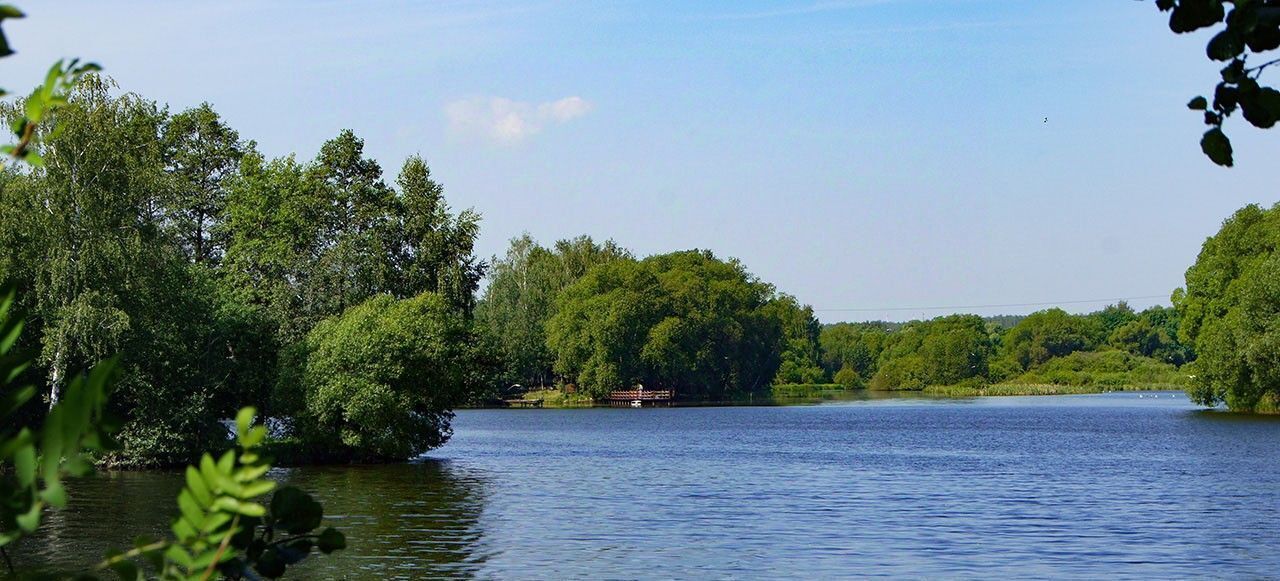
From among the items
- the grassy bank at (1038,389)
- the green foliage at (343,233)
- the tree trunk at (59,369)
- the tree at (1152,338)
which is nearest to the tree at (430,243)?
the green foliage at (343,233)

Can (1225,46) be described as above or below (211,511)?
above

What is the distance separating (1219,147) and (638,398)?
93884mm

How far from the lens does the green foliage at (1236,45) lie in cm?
280

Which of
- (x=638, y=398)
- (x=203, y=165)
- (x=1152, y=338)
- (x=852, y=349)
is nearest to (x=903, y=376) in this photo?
(x=852, y=349)

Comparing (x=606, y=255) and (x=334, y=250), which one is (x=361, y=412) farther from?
(x=606, y=255)

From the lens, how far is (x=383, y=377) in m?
35.8

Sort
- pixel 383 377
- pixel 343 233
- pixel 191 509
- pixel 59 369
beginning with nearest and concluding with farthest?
pixel 191 509 → pixel 59 369 → pixel 383 377 → pixel 343 233

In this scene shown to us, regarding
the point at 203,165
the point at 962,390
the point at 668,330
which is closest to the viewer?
the point at 203,165

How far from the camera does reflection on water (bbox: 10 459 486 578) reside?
66.6 ft

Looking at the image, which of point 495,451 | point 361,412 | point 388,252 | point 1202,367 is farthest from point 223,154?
point 1202,367

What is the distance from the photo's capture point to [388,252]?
47.9 metres

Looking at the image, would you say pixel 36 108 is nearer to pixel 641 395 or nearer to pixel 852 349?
pixel 641 395

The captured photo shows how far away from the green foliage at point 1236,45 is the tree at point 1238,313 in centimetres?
5837

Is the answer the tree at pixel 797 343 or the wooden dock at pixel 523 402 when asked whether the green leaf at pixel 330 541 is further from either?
the tree at pixel 797 343
